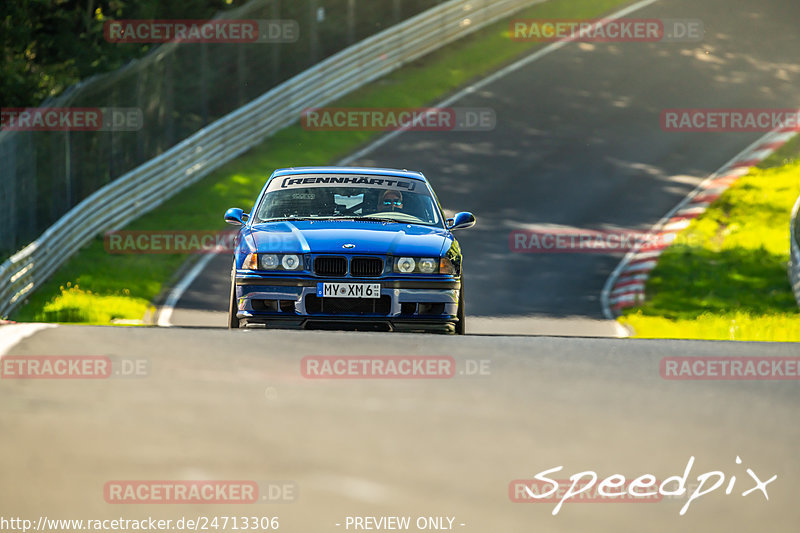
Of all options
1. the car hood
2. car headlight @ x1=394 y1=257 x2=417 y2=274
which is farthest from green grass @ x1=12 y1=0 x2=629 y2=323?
car headlight @ x1=394 y1=257 x2=417 y2=274

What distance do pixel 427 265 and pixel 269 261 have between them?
134cm

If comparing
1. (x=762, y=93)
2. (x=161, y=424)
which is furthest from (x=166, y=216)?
(x=161, y=424)

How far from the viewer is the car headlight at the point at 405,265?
10461 mm

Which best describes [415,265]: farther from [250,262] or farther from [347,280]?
[250,262]

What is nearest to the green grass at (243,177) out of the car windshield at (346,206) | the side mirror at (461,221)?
the car windshield at (346,206)

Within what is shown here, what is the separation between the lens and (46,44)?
28.5 meters

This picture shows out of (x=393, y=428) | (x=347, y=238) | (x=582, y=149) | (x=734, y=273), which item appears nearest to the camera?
(x=393, y=428)

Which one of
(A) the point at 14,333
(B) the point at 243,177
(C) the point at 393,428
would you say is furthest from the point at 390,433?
(B) the point at 243,177

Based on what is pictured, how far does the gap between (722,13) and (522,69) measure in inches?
312

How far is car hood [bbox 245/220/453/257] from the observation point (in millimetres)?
→ 10516

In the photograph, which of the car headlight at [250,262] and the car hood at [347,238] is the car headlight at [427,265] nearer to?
the car hood at [347,238]

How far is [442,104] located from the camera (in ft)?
94.6

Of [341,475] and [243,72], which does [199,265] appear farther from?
[341,475]

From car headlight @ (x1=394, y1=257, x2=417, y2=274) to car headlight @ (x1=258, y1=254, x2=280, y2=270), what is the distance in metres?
1.01
